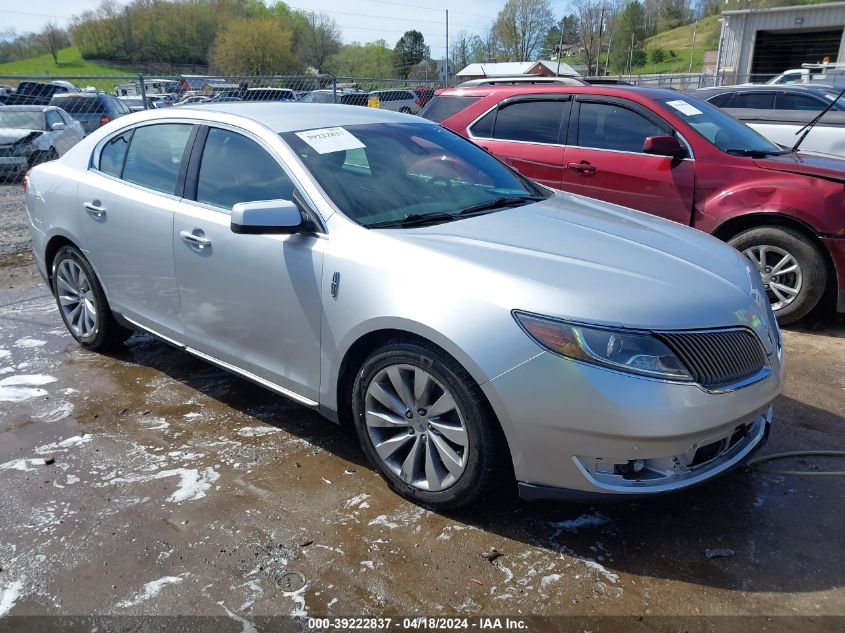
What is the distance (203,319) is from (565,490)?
84.7 inches

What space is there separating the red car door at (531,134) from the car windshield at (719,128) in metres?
0.90

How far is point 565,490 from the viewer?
247 centimetres

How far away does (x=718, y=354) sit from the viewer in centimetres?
251

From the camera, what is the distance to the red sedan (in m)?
4.84

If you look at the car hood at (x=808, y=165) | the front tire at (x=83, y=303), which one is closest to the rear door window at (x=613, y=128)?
the car hood at (x=808, y=165)

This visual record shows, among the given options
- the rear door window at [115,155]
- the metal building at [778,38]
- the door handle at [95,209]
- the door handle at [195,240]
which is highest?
the metal building at [778,38]

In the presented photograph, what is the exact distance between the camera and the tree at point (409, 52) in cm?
9444

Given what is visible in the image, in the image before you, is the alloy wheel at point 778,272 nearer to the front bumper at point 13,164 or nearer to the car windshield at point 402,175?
the car windshield at point 402,175

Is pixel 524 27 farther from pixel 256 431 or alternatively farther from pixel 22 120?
pixel 256 431

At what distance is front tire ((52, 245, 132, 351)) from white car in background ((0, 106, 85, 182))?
27.0ft

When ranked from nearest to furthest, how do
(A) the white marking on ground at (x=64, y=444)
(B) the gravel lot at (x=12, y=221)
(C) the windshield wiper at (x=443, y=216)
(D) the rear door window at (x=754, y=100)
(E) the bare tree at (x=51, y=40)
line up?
(C) the windshield wiper at (x=443, y=216), (A) the white marking on ground at (x=64, y=444), (B) the gravel lot at (x=12, y=221), (D) the rear door window at (x=754, y=100), (E) the bare tree at (x=51, y=40)

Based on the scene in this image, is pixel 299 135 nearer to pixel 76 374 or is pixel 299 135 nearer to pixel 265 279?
A: pixel 265 279

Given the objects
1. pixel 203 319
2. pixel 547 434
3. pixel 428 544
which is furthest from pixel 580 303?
pixel 203 319

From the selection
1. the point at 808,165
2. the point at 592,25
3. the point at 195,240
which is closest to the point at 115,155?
the point at 195,240
